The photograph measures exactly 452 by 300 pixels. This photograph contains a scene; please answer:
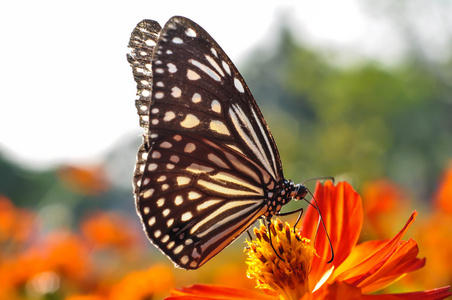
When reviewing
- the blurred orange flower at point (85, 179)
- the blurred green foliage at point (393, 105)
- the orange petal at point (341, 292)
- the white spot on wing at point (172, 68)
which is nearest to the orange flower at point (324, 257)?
the orange petal at point (341, 292)

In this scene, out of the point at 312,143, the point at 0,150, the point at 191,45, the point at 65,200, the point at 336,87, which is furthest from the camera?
the point at 336,87

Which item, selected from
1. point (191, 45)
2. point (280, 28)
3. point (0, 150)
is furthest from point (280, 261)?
point (280, 28)

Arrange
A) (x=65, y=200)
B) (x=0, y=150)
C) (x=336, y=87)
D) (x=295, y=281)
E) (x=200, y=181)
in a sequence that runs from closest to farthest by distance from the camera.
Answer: (x=295, y=281), (x=200, y=181), (x=65, y=200), (x=0, y=150), (x=336, y=87)

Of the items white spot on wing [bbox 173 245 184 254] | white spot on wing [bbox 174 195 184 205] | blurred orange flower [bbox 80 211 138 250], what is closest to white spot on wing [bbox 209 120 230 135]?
white spot on wing [bbox 174 195 184 205]

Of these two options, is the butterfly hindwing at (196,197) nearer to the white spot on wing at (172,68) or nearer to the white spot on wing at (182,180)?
the white spot on wing at (182,180)

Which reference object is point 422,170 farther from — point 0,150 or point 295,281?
point 295,281

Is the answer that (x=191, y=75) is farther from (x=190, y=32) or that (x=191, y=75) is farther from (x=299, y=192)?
(x=299, y=192)

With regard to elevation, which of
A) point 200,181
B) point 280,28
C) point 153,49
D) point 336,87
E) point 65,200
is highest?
point 280,28

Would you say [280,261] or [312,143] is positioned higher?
[312,143]
